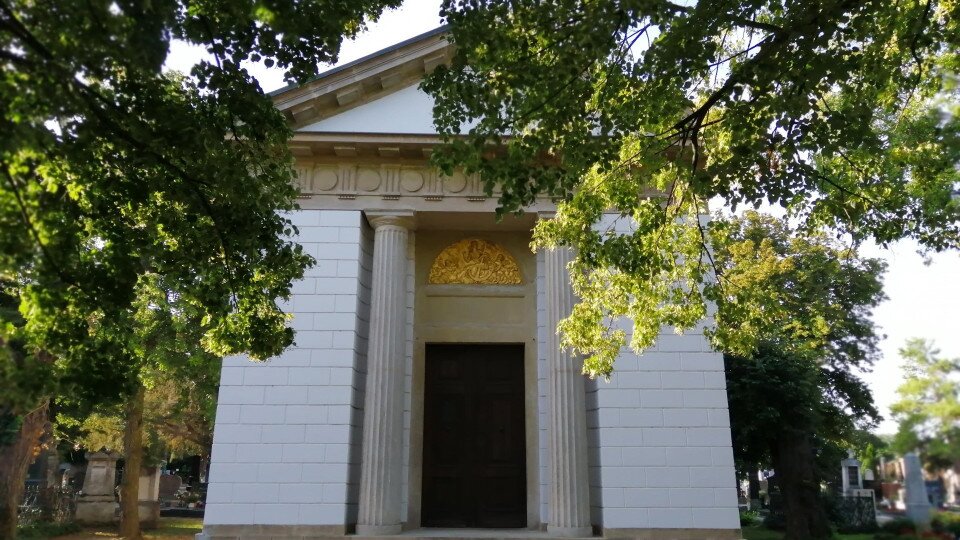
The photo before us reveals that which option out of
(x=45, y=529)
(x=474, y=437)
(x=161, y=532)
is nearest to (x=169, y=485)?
(x=161, y=532)

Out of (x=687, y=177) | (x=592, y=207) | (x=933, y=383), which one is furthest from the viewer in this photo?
(x=592, y=207)

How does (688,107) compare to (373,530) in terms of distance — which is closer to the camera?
(688,107)

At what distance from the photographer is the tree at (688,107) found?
6.96m

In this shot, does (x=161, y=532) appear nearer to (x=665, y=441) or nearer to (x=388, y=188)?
(x=388, y=188)

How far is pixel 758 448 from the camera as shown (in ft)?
67.6

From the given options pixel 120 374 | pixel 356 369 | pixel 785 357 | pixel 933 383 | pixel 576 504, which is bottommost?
pixel 576 504

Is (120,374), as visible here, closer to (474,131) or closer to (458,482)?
(474,131)

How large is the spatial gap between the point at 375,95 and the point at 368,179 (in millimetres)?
1684

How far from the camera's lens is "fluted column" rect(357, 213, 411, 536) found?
11.6 metres

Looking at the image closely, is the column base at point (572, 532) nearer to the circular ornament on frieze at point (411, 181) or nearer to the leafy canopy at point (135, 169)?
the leafy canopy at point (135, 169)

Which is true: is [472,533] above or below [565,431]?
below

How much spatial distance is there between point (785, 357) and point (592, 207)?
43.4 feet

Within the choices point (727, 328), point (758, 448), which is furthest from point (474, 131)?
point (758, 448)

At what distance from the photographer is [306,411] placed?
12.0 m
